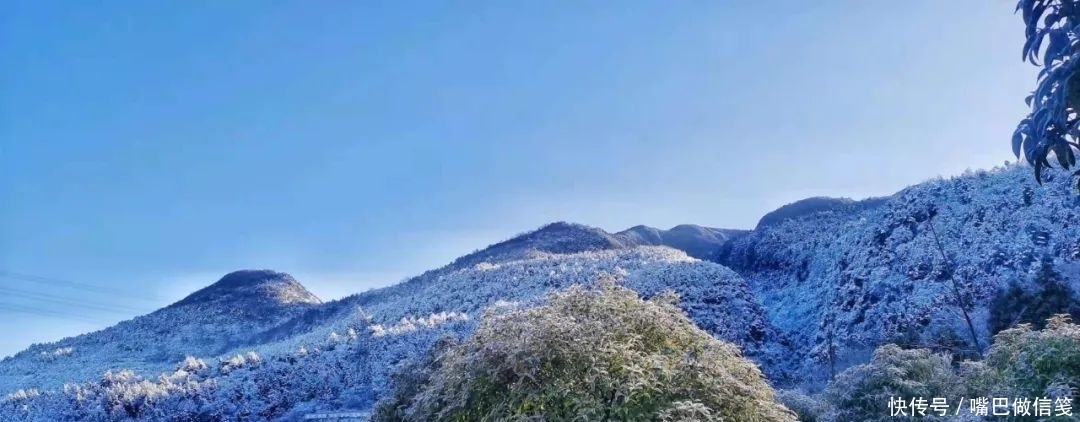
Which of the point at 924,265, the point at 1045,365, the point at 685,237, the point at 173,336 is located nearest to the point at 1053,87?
the point at 1045,365

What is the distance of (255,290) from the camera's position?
6812 centimetres

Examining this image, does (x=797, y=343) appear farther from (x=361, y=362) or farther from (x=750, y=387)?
(x=750, y=387)

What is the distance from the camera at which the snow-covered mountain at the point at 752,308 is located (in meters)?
23.5

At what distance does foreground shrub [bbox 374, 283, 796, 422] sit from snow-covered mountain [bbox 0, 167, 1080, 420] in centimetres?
1259

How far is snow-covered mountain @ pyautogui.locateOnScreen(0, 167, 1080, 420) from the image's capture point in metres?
23.5

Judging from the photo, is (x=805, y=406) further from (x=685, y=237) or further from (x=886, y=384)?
(x=685, y=237)

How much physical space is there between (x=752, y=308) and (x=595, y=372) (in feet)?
95.2

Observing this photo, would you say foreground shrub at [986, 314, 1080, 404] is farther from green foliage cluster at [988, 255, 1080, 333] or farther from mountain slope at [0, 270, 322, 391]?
mountain slope at [0, 270, 322, 391]

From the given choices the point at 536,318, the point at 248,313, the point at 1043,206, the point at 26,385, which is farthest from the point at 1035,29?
the point at 248,313

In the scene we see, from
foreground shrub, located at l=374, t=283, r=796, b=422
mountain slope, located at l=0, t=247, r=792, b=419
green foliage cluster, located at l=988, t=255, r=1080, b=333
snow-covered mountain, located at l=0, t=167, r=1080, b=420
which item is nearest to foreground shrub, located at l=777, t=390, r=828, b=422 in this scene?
mountain slope, located at l=0, t=247, r=792, b=419

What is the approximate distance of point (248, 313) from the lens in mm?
58906

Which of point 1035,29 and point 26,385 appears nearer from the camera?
point 1035,29

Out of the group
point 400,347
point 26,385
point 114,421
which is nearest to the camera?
point 114,421

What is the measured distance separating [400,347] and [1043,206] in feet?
82.6
